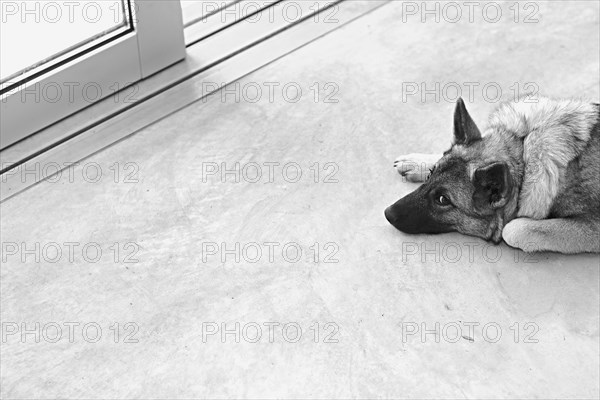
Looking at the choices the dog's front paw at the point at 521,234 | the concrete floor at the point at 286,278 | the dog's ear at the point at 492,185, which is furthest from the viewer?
the dog's front paw at the point at 521,234

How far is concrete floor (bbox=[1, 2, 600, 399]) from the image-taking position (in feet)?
12.0

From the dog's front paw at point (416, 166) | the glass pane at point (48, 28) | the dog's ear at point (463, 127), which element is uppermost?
the glass pane at point (48, 28)

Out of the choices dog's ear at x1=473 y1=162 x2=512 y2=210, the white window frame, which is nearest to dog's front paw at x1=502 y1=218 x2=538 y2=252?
dog's ear at x1=473 y1=162 x2=512 y2=210

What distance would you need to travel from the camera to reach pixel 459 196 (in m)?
4.07

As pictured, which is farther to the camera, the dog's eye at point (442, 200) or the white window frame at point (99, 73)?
the white window frame at point (99, 73)

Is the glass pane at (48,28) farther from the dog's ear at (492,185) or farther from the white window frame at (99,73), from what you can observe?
the dog's ear at (492,185)

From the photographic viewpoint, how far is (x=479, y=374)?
3662 millimetres

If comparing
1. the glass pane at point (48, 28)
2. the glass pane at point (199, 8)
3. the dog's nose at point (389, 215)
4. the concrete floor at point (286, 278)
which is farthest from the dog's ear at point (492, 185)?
the glass pane at point (199, 8)

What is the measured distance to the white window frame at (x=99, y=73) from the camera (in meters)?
4.62

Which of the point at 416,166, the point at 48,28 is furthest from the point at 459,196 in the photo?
the point at 48,28

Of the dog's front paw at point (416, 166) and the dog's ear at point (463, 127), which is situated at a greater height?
the dog's ear at point (463, 127)

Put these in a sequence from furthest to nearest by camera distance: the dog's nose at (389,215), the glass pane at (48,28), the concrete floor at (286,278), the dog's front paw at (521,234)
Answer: the glass pane at (48,28), the dog's nose at (389,215), the dog's front paw at (521,234), the concrete floor at (286,278)

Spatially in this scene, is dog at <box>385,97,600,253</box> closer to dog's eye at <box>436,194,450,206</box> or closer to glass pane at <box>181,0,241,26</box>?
dog's eye at <box>436,194,450,206</box>

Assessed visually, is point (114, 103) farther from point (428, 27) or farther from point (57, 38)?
point (428, 27)
